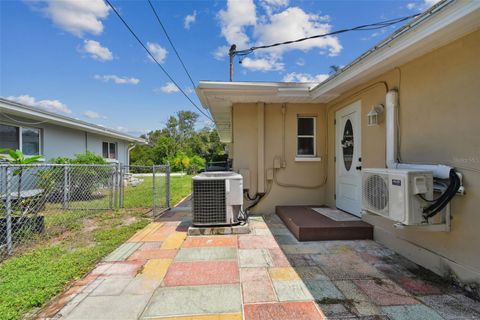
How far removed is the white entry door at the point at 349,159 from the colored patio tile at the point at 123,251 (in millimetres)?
3726

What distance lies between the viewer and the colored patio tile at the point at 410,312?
6.52 feet

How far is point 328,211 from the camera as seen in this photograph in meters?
5.04

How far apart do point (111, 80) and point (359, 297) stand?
1910 cm

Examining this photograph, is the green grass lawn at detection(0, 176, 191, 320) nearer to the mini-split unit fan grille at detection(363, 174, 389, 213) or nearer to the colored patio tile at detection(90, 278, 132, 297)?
the colored patio tile at detection(90, 278, 132, 297)

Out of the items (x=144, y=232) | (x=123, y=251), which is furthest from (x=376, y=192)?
(x=144, y=232)

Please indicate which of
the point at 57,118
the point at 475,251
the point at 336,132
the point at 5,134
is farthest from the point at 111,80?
the point at 475,251

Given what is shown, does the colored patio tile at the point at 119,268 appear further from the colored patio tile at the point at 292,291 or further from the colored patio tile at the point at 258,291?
the colored patio tile at the point at 292,291

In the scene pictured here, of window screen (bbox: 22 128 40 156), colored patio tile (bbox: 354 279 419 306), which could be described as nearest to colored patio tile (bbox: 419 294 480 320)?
colored patio tile (bbox: 354 279 419 306)

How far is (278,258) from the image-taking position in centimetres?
323

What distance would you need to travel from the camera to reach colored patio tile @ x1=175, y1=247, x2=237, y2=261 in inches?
128

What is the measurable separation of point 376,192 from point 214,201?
8.14 ft

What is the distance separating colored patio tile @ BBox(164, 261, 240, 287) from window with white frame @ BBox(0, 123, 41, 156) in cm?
744

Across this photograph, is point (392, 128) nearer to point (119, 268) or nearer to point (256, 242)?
point (256, 242)

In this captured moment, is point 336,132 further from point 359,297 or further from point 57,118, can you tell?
point 57,118
